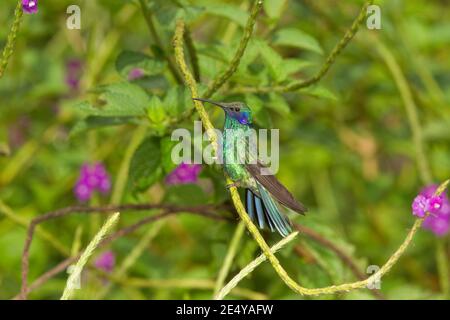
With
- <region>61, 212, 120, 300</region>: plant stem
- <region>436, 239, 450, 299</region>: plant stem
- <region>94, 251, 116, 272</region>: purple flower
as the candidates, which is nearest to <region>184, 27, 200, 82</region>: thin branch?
<region>61, 212, 120, 300</region>: plant stem

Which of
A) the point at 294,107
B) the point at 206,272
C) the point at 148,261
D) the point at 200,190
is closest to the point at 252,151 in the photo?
the point at 200,190

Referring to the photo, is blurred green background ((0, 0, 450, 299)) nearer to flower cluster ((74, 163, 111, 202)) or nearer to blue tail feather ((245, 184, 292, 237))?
flower cluster ((74, 163, 111, 202))

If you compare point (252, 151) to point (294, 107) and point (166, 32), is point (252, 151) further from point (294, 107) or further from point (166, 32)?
point (294, 107)

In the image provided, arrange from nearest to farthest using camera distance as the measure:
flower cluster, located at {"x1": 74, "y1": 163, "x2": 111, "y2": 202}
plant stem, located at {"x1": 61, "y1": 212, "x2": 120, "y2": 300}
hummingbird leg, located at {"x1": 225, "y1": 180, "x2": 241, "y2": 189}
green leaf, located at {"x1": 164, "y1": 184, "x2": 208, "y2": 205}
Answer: plant stem, located at {"x1": 61, "y1": 212, "x2": 120, "y2": 300} → hummingbird leg, located at {"x1": 225, "y1": 180, "x2": 241, "y2": 189} → green leaf, located at {"x1": 164, "y1": 184, "x2": 208, "y2": 205} → flower cluster, located at {"x1": 74, "y1": 163, "x2": 111, "y2": 202}

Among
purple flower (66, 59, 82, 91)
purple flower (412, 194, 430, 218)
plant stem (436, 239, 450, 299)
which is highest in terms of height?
purple flower (66, 59, 82, 91)

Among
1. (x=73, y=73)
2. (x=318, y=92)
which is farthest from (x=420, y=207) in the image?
(x=73, y=73)

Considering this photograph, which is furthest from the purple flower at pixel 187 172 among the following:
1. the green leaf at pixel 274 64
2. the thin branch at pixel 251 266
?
the thin branch at pixel 251 266
